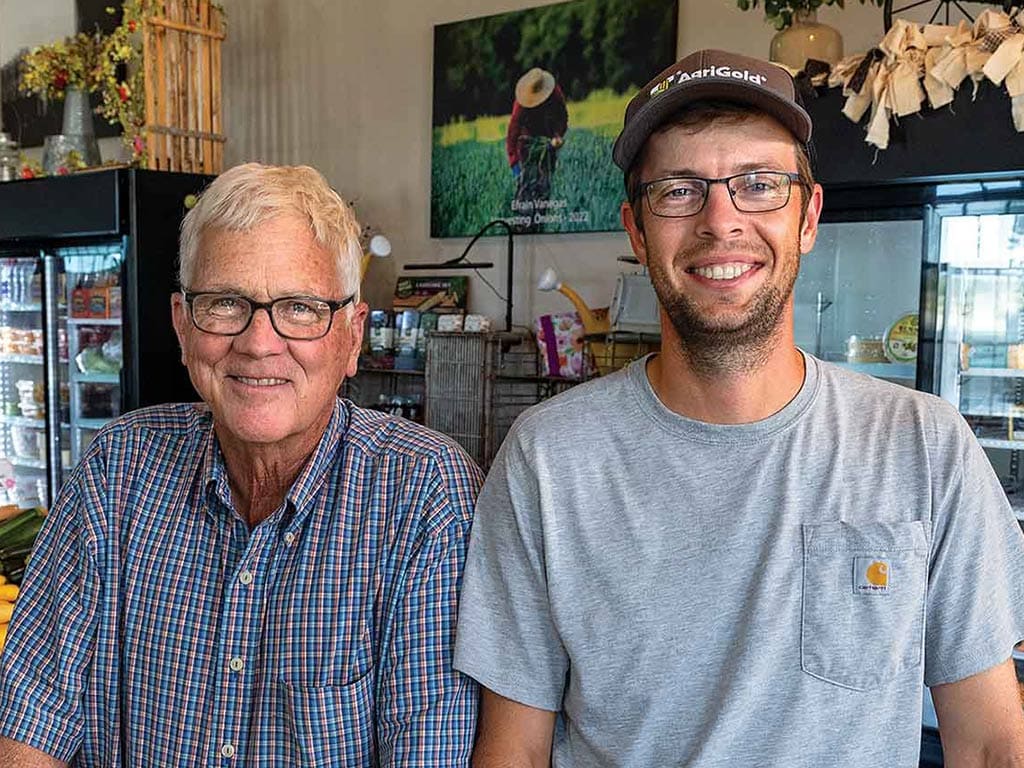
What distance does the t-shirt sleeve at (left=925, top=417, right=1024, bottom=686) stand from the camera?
1.24 m

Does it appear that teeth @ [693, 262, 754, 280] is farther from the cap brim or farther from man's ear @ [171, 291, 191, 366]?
man's ear @ [171, 291, 191, 366]

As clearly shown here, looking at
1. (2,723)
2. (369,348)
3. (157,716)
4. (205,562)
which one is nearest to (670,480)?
(205,562)

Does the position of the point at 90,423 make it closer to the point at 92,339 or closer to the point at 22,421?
the point at 92,339

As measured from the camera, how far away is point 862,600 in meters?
1.24

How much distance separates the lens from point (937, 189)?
2564 millimetres

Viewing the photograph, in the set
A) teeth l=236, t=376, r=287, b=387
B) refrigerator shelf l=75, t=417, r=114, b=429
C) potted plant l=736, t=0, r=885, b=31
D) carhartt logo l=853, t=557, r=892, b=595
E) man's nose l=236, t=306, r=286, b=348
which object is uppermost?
potted plant l=736, t=0, r=885, b=31

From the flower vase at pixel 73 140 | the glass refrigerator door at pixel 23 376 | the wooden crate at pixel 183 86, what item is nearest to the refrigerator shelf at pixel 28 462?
the glass refrigerator door at pixel 23 376

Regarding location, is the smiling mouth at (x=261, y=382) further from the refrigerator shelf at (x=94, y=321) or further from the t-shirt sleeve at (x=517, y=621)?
the refrigerator shelf at (x=94, y=321)

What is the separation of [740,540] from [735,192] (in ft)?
1.44

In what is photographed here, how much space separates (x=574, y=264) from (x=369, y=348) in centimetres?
98

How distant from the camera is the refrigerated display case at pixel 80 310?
394cm

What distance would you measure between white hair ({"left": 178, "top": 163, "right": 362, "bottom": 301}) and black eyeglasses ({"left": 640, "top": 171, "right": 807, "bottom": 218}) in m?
0.49

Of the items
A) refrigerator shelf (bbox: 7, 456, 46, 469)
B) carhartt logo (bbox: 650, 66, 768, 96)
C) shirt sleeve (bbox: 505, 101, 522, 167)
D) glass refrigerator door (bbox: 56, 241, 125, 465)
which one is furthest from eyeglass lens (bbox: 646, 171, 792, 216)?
refrigerator shelf (bbox: 7, 456, 46, 469)

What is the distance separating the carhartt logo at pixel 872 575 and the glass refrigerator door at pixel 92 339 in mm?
3629
